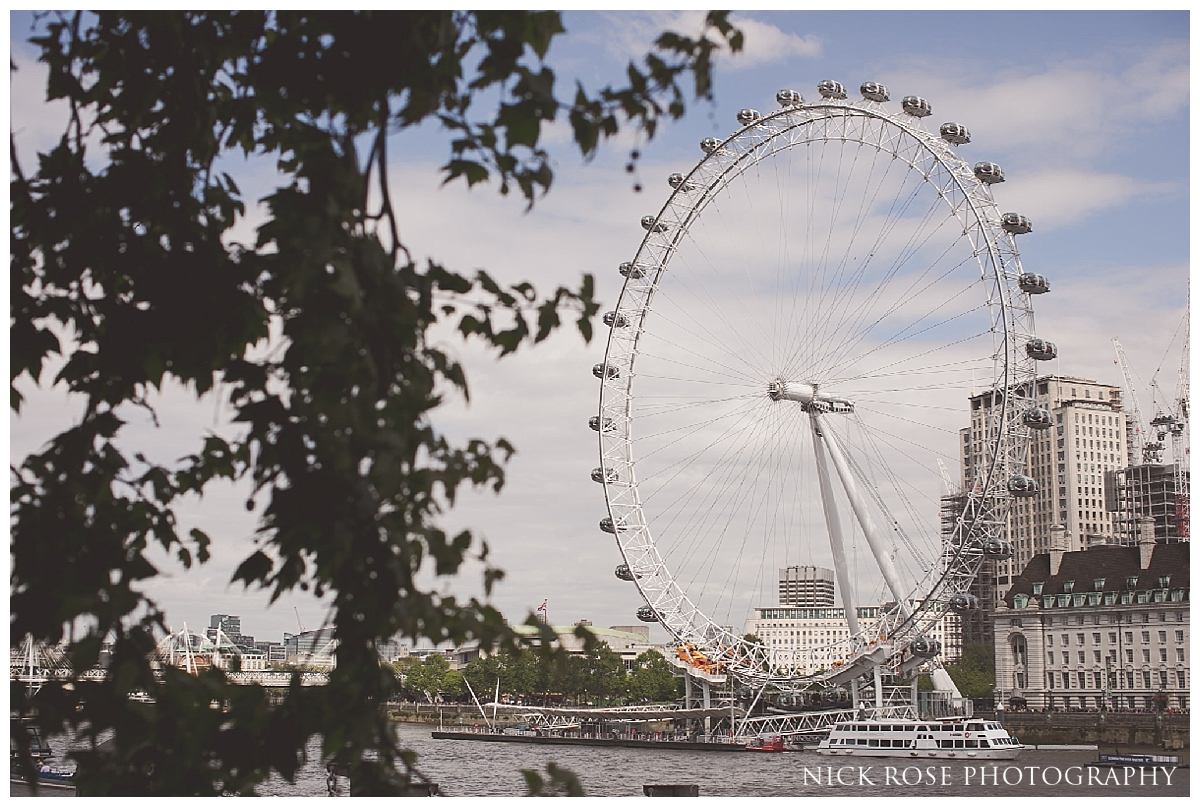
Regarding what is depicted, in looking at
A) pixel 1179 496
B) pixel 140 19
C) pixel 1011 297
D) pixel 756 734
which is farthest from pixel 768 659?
pixel 140 19

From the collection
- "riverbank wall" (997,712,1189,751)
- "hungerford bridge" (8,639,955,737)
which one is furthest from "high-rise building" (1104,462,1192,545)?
"hungerford bridge" (8,639,955,737)

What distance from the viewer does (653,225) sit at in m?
62.0

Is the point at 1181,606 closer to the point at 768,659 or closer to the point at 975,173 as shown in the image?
the point at 768,659

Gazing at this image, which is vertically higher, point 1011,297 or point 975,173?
point 975,173

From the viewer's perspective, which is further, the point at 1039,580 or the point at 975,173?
the point at 1039,580

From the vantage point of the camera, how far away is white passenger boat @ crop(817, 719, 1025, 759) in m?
66.9

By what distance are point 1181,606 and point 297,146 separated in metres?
92.1

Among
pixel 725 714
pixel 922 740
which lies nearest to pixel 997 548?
pixel 922 740

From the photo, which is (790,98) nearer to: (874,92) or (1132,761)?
(874,92)

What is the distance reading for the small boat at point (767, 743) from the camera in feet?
265

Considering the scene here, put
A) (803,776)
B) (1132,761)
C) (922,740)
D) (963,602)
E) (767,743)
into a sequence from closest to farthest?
(963,602), (1132,761), (803,776), (922,740), (767,743)

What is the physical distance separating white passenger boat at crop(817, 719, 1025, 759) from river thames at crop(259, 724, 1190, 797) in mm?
1273

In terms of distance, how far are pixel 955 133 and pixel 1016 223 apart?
433 centimetres

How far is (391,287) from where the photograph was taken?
4426mm
